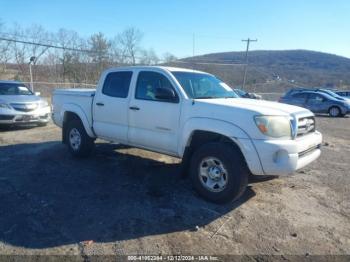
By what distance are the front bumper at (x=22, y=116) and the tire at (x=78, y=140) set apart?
4.40 metres

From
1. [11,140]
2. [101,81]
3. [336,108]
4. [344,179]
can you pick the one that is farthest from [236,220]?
[336,108]

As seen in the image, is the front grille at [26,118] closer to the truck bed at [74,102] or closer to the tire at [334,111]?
the truck bed at [74,102]

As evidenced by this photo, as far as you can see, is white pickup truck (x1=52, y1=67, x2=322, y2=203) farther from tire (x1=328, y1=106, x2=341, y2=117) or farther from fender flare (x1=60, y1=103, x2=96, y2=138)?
tire (x1=328, y1=106, x2=341, y2=117)

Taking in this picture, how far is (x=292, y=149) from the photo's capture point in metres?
4.46

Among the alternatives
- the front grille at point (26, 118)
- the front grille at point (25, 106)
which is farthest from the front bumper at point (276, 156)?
the front grille at point (25, 106)

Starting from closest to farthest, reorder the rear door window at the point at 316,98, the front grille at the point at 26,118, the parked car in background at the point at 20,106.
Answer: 1. the parked car in background at the point at 20,106
2. the front grille at the point at 26,118
3. the rear door window at the point at 316,98

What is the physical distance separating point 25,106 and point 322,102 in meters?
16.3

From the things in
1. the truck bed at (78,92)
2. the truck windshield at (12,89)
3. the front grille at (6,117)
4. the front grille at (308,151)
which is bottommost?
the front grille at (6,117)

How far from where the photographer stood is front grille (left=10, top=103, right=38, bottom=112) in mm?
11034

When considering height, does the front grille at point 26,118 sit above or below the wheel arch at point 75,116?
below

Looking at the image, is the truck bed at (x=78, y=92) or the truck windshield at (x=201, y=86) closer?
the truck windshield at (x=201, y=86)

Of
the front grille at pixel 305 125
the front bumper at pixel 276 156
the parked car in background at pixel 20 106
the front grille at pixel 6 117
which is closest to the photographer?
the front bumper at pixel 276 156

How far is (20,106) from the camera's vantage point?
36.5ft

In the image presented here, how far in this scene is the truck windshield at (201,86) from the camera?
548 centimetres
